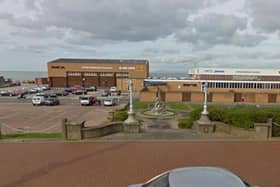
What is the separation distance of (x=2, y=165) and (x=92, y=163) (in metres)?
2.90

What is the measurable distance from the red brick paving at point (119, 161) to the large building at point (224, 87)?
29049mm

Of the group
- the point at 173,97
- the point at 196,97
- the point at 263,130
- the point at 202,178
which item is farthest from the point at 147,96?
the point at 202,178

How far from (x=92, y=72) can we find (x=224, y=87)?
36.6 m

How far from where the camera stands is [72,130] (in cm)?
1017

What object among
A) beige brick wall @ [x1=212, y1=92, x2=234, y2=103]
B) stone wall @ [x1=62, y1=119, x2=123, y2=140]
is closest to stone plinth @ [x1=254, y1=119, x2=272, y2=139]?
stone wall @ [x1=62, y1=119, x2=123, y2=140]

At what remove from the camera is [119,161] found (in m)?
7.61

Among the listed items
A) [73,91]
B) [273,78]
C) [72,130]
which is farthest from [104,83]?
[72,130]

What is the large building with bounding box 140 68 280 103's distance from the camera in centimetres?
4134

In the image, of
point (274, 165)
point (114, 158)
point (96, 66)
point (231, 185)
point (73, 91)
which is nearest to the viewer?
point (231, 185)

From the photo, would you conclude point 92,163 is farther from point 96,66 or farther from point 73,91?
point 96,66

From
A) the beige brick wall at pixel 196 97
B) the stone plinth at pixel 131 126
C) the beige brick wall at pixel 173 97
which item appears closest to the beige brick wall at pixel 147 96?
the beige brick wall at pixel 173 97

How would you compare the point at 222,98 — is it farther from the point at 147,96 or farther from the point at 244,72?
the point at 244,72

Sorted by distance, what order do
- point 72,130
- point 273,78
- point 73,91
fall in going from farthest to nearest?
1. point 273,78
2. point 73,91
3. point 72,130

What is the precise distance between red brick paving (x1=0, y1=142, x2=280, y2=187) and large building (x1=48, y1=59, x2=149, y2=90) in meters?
55.7
